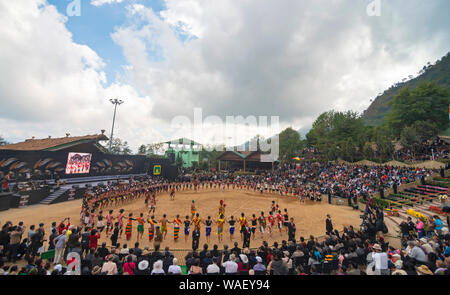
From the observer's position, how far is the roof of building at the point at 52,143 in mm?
22652

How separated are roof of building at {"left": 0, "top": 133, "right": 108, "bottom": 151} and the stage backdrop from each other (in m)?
1.39

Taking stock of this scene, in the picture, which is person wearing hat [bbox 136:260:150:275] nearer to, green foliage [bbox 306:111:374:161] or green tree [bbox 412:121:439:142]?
green foliage [bbox 306:111:374:161]

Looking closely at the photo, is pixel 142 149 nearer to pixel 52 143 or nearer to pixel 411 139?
pixel 52 143

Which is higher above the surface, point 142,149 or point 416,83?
point 416,83

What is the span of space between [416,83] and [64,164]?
151m

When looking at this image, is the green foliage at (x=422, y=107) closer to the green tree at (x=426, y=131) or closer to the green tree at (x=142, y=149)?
the green tree at (x=426, y=131)

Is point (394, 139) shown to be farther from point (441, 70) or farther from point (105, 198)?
point (441, 70)

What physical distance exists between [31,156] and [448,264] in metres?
31.8

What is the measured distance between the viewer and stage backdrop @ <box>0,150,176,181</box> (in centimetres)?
1873

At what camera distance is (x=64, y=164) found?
74.2 feet

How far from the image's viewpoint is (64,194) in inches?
799

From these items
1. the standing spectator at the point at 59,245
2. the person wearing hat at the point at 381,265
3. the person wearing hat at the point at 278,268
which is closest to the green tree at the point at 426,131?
the person wearing hat at the point at 381,265

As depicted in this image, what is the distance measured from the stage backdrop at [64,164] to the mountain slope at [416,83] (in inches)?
3753

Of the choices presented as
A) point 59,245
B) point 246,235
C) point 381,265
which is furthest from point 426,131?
point 59,245
